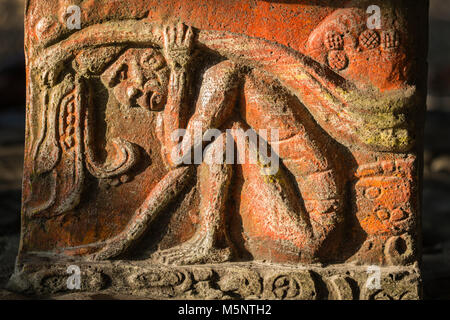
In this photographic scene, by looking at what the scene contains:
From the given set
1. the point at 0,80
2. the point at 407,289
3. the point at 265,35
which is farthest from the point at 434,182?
the point at 0,80

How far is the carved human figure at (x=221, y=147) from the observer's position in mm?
2258

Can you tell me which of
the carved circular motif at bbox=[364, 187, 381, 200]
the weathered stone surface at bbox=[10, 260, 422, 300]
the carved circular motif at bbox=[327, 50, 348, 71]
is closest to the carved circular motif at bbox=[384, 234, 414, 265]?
the weathered stone surface at bbox=[10, 260, 422, 300]

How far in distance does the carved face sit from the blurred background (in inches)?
Answer: 43.0

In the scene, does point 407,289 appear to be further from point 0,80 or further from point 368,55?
point 0,80

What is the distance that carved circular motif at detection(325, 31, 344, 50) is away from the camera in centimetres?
219

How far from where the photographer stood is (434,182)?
5.16m

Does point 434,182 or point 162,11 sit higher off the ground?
point 162,11

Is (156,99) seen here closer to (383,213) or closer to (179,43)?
(179,43)

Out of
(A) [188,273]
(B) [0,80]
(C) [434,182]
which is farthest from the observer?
(B) [0,80]

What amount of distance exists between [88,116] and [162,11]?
56 centimetres

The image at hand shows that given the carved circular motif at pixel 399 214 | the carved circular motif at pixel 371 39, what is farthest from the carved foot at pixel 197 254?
the carved circular motif at pixel 371 39

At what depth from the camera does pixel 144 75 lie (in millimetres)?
2336

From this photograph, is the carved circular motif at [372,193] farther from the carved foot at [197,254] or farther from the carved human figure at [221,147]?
the carved foot at [197,254]

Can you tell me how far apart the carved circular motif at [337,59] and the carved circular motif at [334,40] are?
0.07 feet
